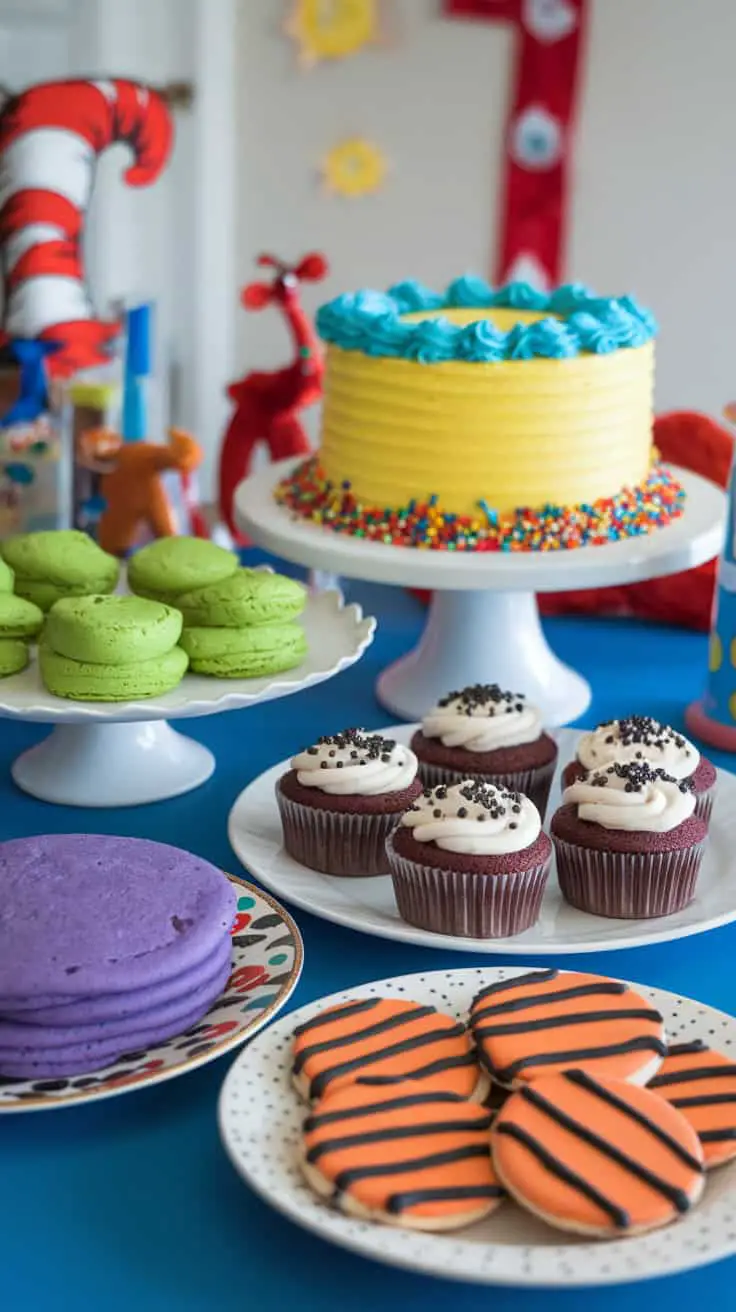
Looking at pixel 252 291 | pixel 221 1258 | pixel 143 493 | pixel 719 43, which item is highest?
pixel 719 43

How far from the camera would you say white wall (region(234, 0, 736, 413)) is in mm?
3734

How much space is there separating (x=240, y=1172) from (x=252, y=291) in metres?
1.36

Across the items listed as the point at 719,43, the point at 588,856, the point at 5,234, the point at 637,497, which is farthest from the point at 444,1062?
the point at 719,43

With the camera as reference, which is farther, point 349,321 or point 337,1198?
point 349,321

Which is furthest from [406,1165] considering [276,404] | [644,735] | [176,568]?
[276,404]

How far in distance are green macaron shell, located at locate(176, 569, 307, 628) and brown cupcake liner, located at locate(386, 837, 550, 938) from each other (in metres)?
0.34

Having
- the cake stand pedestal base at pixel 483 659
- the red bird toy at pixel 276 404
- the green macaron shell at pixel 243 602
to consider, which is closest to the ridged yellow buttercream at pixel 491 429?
the cake stand pedestal base at pixel 483 659

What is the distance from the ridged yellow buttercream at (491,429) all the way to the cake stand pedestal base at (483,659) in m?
0.13

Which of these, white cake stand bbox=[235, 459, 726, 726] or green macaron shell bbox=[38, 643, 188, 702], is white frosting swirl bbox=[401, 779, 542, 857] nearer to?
green macaron shell bbox=[38, 643, 188, 702]

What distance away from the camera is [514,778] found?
1.36 meters

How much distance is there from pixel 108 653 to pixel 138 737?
17cm

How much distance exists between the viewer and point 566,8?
3.75m

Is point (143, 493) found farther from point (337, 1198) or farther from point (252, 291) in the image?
point (337, 1198)

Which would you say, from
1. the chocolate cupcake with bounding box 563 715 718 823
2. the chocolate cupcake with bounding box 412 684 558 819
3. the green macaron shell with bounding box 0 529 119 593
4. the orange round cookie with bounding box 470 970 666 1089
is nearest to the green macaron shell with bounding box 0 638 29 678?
the green macaron shell with bounding box 0 529 119 593
